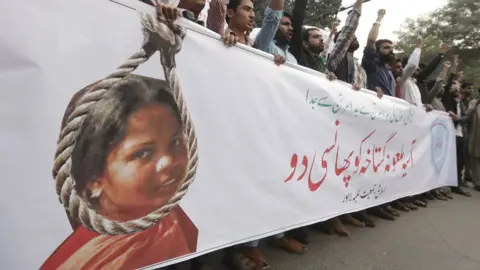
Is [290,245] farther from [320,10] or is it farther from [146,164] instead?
[320,10]

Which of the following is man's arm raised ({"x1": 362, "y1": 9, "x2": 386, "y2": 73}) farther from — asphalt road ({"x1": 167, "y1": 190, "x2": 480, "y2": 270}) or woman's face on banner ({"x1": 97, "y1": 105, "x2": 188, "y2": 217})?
woman's face on banner ({"x1": 97, "y1": 105, "x2": 188, "y2": 217})

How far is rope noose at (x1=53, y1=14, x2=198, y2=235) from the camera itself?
1425 mm

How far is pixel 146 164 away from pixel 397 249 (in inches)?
92.1

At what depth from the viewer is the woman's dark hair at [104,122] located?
4.83 feet

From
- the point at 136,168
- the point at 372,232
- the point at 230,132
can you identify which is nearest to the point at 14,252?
the point at 136,168

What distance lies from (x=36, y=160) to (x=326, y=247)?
2345mm

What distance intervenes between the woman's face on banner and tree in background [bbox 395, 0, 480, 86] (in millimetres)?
16937

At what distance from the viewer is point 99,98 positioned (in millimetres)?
1525

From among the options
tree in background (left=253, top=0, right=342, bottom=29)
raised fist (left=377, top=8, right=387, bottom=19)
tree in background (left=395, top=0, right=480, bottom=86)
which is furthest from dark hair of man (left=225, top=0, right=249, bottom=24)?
tree in background (left=395, top=0, right=480, bottom=86)

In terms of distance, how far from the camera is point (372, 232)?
3652 millimetres

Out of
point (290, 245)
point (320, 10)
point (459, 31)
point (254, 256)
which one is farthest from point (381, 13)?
point (459, 31)

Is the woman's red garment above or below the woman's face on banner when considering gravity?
below

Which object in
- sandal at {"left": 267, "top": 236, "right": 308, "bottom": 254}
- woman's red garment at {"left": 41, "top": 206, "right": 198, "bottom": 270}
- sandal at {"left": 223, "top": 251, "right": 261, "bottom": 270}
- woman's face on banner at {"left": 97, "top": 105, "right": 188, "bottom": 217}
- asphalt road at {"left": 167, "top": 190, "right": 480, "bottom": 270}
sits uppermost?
woman's face on banner at {"left": 97, "top": 105, "right": 188, "bottom": 217}

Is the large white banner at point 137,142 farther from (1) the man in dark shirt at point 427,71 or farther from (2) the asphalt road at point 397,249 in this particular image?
(1) the man in dark shirt at point 427,71
